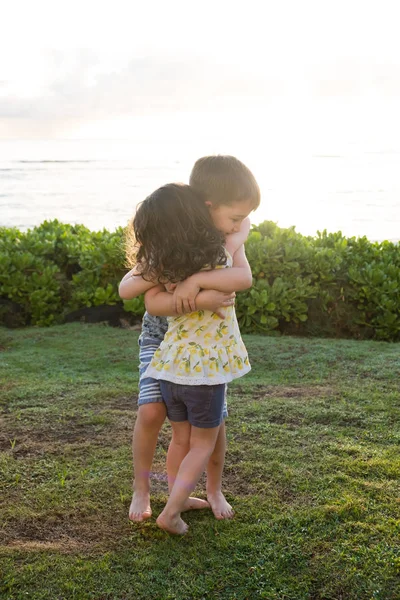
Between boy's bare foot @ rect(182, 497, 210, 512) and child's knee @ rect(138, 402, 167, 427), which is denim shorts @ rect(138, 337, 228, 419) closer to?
child's knee @ rect(138, 402, 167, 427)

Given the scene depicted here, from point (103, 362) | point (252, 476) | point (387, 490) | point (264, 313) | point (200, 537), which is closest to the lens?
point (200, 537)

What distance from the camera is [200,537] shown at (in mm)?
2740

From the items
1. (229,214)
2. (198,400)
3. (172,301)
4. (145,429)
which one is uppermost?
(229,214)

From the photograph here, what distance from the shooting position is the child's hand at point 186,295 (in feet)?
8.57

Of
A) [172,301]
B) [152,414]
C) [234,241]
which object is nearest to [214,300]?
[172,301]

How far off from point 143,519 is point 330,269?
14.3 feet

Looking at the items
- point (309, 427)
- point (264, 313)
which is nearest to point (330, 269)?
point (264, 313)

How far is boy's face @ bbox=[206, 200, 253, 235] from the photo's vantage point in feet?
8.77

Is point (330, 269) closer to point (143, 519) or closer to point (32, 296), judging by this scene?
point (32, 296)

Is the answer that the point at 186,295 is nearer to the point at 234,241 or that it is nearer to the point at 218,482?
the point at 234,241

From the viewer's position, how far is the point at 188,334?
2.73 m

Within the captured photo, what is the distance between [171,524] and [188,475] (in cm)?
23

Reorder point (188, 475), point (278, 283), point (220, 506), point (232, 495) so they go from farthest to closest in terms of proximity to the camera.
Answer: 1. point (278, 283)
2. point (232, 495)
3. point (220, 506)
4. point (188, 475)

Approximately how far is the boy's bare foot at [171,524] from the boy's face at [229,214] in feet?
4.01
